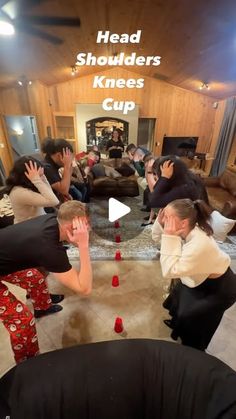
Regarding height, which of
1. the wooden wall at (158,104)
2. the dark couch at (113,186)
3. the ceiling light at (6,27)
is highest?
the ceiling light at (6,27)

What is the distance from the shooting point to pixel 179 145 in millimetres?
6316

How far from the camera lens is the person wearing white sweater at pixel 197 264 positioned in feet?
3.76

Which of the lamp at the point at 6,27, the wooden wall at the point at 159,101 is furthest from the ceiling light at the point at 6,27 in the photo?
the wooden wall at the point at 159,101

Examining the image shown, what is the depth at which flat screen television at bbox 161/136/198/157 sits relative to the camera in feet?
20.1

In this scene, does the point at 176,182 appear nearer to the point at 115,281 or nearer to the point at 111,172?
the point at 115,281

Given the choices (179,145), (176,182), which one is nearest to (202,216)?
(176,182)

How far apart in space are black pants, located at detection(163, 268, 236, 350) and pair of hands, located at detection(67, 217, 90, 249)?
0.77 metres

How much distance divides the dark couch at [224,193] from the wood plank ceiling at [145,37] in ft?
6.06

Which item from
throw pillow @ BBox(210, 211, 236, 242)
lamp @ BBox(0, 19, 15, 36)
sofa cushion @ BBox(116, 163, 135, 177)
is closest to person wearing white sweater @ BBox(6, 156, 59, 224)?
lamp @ BBox(0, 19, 15, 36)

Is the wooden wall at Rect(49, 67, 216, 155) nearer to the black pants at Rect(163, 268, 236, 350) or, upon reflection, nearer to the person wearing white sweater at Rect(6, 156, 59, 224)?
the person wearing white sweater at Rect(6, 156, 59, 224)

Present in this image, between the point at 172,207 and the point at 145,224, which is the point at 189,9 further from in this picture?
the point at 145,224

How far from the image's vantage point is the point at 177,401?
1.02m

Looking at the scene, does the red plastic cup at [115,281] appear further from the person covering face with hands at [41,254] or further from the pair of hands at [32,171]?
the pair of hands at [32,171]

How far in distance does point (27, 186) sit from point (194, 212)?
1233mm
